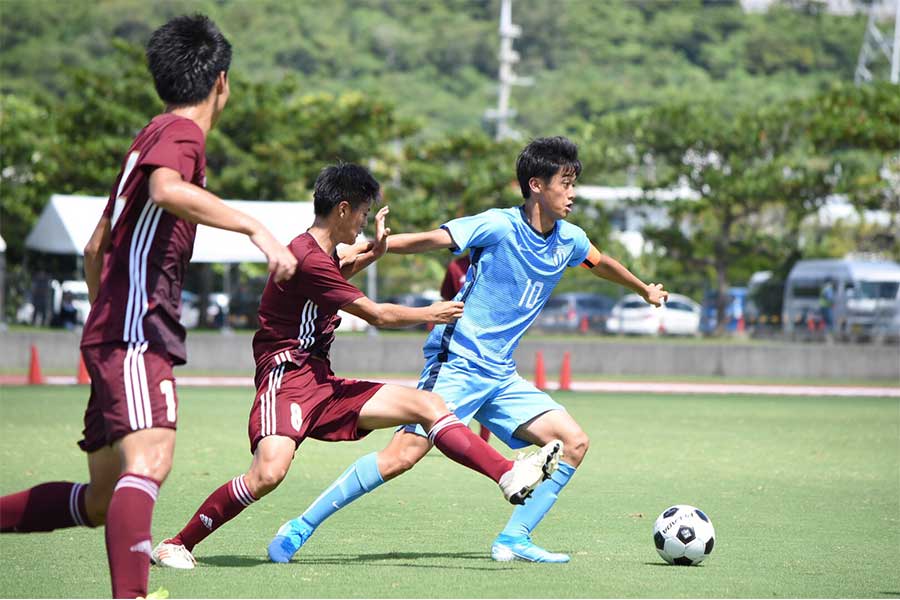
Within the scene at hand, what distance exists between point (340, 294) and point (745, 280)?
3334 centimetres

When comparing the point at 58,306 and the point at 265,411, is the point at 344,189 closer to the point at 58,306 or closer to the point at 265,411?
the point at 265,411

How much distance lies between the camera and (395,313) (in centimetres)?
637

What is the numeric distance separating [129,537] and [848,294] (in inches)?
1195

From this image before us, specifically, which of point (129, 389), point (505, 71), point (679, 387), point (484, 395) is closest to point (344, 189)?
point (484, 395)

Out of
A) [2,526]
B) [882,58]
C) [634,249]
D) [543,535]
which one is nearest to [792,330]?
[634,249]

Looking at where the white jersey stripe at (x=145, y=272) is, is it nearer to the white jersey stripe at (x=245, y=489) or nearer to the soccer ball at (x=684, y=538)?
the white jersey stripe at (x=245, y=489)

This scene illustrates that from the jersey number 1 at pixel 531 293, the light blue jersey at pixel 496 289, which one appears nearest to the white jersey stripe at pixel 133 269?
the light blue jersey at pixel 496 289

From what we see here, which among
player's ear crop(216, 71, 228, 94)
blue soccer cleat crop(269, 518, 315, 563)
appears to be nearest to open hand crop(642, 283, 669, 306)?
blue soccer cleat crop(269, 518, 315, 563)

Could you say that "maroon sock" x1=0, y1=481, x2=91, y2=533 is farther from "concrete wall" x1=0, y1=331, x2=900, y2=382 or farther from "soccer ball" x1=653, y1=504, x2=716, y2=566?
"concrete wall" x1=0, y1=331, x2=900, y2=382

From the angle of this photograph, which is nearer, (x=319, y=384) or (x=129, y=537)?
(x=129, y=537)

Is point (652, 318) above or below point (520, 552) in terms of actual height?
below

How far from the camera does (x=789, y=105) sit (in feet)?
116

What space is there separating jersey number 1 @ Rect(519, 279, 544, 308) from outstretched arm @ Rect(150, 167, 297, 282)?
8.59ft

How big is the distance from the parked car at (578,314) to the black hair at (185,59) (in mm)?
27300
